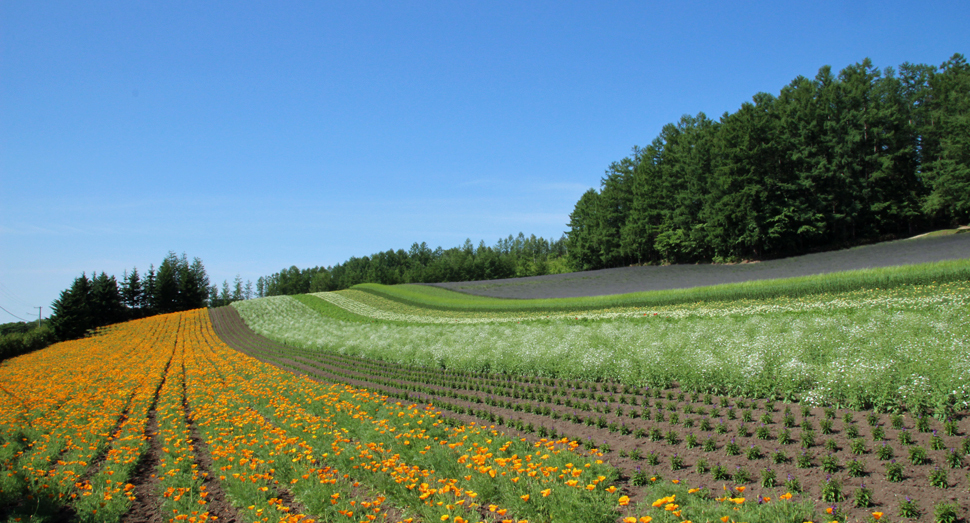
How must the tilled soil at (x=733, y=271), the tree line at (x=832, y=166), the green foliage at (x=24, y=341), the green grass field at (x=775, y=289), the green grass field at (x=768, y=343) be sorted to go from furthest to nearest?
the tree line at (x=832, y=166), the green foliage at (x=24, y=341), the tilled soil at (x=733, y=271), the green grass field at (x=775, y=289), the green grass field at (x=768, y=343)

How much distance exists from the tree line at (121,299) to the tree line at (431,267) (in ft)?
103

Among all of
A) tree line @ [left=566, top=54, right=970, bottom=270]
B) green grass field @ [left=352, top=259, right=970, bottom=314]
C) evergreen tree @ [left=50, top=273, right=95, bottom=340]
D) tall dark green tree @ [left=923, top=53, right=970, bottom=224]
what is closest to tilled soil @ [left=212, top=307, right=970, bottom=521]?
green grass field @ [left=352, top=259, right=970, bottom=314]

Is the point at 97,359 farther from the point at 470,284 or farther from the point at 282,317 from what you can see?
the point at 470,284

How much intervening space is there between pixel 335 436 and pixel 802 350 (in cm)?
1088

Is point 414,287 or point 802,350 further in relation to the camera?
point 414,287

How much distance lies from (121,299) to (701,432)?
296ft

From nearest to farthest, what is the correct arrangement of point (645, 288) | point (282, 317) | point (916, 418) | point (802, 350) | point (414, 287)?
Result: point (916, 418) → point (802, 350) → point (645, 288) → point (282, 317) → point (414, 287)

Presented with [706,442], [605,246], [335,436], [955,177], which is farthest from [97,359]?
[955,177]

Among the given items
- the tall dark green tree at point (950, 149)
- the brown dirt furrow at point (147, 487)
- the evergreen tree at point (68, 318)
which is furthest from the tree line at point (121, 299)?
the tall dark green tree at point (950, 149)

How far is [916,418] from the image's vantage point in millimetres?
7730

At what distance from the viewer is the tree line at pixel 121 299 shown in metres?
48.0

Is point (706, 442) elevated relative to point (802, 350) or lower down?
lower down

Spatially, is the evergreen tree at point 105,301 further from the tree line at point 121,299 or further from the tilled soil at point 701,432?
the tilled soil at point 701,432

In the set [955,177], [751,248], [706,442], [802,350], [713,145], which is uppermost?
[713,145]
